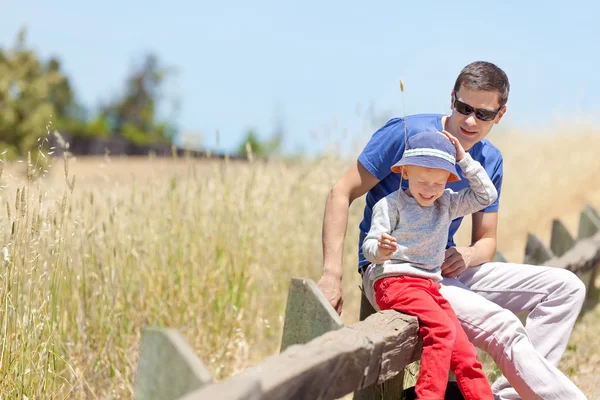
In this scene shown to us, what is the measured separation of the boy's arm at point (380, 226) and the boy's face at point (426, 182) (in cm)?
10

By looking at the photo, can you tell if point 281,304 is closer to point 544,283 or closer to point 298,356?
point 544,283

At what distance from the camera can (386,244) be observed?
2.83 meters

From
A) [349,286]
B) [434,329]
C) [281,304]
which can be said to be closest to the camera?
[434,329]

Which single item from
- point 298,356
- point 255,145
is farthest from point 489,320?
point 255,145

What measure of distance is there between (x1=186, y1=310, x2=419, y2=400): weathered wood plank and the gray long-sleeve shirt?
21cm

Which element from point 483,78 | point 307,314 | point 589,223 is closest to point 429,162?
point 483,78

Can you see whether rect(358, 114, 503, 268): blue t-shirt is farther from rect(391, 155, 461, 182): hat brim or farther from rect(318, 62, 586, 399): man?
rect(391, 155, 461, 182): hat brim

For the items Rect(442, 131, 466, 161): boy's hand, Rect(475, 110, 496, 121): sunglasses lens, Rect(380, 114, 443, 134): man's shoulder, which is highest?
Rect(475, 110, 496, 121): sunglasses lens

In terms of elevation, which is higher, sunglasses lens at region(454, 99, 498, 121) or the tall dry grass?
sunglasses lens at region(454, 99, 498, 121)

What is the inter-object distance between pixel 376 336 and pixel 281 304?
3004 millimetres

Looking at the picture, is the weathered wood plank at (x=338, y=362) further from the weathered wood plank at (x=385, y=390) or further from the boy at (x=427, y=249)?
the weathered wood plank at (x=385, y=390)

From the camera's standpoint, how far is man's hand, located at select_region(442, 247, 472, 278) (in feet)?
10.8

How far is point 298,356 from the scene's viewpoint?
2.19m

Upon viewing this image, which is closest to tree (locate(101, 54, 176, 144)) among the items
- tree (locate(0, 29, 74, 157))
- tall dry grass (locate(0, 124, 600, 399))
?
tree (locate(0, 29, 74, 157))
